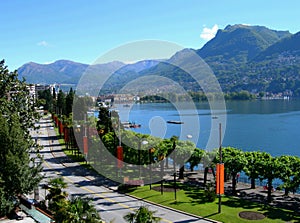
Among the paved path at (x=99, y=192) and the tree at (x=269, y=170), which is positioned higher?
the tree at (x=269, y=170)

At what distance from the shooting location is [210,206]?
28.5m

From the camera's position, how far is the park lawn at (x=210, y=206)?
25562mm

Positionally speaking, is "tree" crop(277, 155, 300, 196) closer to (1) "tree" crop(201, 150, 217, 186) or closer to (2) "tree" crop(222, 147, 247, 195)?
(2) "tree" crop(222, 147, 247, 195)

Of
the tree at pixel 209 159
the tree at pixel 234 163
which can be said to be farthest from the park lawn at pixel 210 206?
the tree at pixel 209 159

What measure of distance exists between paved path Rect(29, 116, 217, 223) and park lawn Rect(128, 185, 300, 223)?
103 centimetres

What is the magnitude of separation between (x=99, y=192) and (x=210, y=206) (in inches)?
430

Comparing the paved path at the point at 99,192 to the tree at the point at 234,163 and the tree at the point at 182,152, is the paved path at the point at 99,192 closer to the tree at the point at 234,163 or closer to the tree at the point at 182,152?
the tree at the point at 182,152

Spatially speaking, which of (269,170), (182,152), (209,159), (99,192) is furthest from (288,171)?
(99,192)

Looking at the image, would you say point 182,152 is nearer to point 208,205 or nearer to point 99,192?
point 99,192

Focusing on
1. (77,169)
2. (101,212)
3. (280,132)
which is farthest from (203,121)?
(101,212)

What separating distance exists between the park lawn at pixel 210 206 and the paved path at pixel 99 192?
1.03m

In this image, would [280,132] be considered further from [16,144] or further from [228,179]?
[16,144]

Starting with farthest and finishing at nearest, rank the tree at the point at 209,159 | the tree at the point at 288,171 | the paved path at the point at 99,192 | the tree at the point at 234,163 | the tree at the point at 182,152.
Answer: the tree at the point at 182,152 → the tree at the point at 209,159 → the tree at the point at 234,163 → the tree at the point at 288,171 → the paved path at the point at 99,192

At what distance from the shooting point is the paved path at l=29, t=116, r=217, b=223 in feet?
87.1
